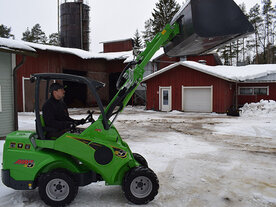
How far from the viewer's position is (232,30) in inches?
179

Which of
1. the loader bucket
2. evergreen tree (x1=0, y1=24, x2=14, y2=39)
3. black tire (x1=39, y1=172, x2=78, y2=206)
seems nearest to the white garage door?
the loader bucket

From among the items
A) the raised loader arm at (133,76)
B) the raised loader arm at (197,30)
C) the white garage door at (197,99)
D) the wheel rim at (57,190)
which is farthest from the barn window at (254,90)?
the wheel rim at (57,190)

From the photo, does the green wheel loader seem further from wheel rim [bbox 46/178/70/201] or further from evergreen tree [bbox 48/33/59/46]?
evergreen tree [bbox 48/33/59/46]

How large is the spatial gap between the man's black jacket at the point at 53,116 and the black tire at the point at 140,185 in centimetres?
140

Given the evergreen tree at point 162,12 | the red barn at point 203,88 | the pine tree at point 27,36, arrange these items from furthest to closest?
the pine tree at point 27,36
the evergreen tree at point 162,12
the red barn at point 203,88

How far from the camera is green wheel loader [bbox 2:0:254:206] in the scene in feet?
13.1

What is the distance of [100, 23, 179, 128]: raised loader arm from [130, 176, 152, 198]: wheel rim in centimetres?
109

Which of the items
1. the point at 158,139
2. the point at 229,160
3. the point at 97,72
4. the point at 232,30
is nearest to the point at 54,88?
the point at 232,30

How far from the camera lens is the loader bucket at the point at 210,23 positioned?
4.38 m

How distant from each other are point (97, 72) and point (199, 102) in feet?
46.7

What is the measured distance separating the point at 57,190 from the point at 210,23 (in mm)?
4006

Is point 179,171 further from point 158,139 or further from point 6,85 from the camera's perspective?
point 6,85

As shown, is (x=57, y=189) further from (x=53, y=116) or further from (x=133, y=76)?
(x=133, y=76)

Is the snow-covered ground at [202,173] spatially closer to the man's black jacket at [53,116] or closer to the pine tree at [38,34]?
the man's black jacket at [53,116]
